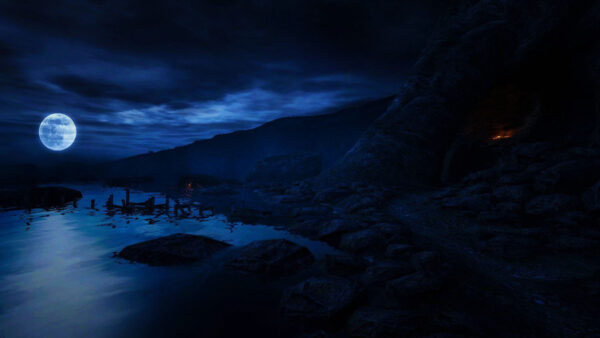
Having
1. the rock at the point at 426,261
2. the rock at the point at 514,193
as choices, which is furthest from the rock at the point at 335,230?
the rock at the point at 514,193

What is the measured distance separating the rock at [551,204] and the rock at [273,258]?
7.89 meters

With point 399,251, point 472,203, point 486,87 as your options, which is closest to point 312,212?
point 399,251

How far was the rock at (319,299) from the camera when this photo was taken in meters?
4.05

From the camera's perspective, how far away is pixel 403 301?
14.4 ft

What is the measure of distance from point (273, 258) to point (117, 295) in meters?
3.56

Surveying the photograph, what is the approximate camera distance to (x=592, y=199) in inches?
281

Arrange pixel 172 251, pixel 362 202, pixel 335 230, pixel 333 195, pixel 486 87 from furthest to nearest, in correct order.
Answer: pixel 486 87
pixel 333 195
pixel 362 202
pixel 335 230
pixel 172 251

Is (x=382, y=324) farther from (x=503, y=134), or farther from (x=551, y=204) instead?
(x=503, y=134)

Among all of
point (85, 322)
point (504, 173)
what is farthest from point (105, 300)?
point (504, 173)

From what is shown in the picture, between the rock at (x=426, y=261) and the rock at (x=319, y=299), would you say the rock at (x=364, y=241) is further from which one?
the rock at (x=319, y=299)

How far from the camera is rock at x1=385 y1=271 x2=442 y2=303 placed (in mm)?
4453

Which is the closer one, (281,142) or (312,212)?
(312,212)

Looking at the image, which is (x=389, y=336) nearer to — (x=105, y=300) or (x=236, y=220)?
(x=105, y=300)

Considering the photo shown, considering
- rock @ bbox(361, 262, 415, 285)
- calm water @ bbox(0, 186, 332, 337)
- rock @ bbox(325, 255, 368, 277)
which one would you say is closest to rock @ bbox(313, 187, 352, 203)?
calm water @ bbox(0, 186, 332, 337)
